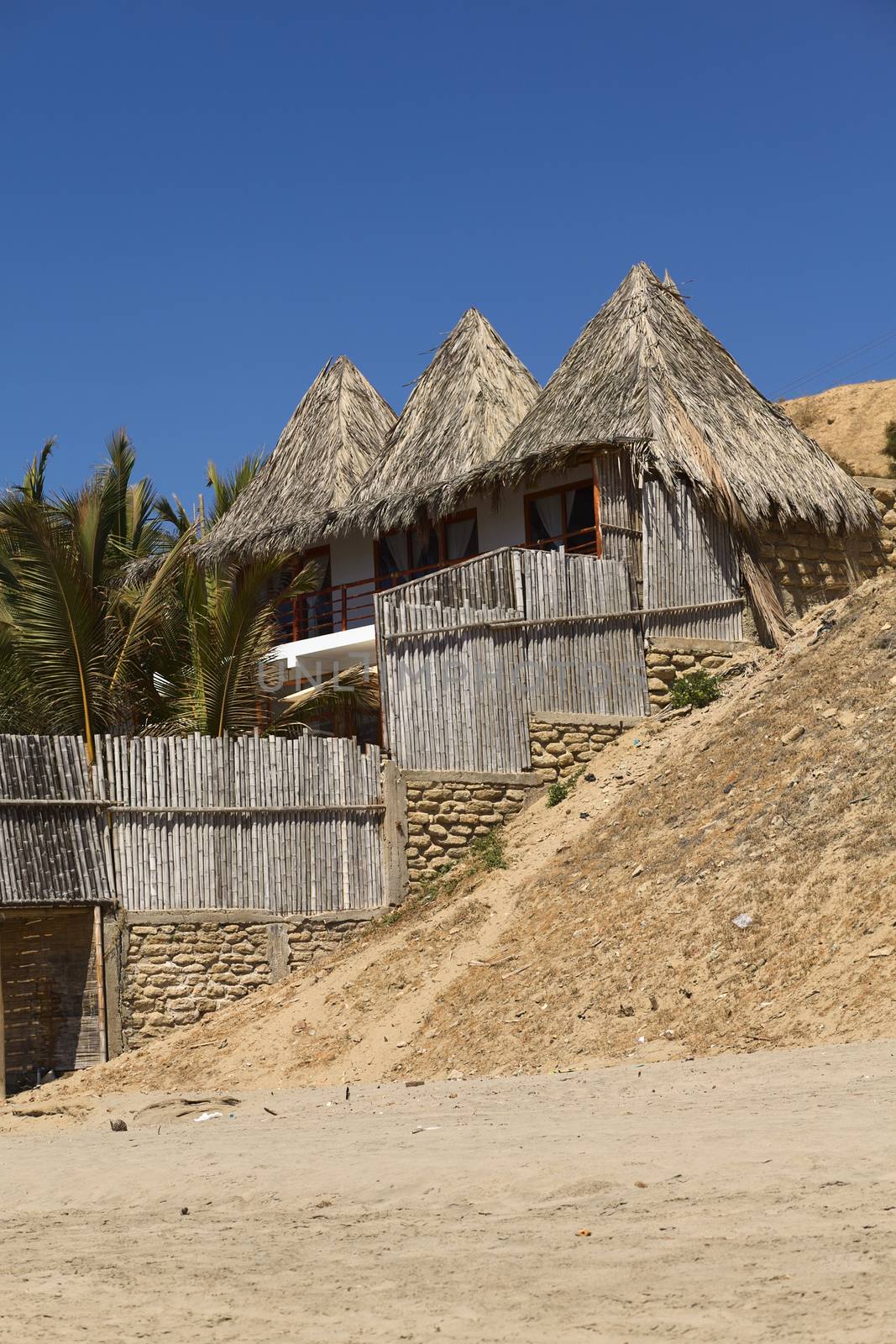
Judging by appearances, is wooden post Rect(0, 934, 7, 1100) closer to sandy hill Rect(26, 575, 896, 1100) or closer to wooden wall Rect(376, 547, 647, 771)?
sandy hill Rect(26, 575, 896, 1100)

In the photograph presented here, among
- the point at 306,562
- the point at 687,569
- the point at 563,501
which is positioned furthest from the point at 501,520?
the point at 306,562

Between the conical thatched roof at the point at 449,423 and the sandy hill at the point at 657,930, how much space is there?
5.07 meters

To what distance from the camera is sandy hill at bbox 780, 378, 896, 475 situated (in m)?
36.3

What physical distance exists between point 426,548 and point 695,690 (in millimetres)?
5177

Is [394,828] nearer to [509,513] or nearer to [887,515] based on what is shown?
[509,513]

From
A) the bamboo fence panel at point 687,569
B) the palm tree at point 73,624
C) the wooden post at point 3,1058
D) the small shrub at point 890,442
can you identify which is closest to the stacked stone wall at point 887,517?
the bamboo fence panel at point 687,569

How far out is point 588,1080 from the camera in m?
11.1

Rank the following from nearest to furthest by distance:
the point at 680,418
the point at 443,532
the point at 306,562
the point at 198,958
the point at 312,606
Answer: the point at 198,958
the point at 680,418
the point at 443,532
the point at 312,606
the point at 306,562

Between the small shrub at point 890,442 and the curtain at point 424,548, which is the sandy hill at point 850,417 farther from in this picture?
the curtain at point 424,548

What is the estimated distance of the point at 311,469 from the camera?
24.3 metres

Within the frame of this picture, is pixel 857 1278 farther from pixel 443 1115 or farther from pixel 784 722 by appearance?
pixel 784 722

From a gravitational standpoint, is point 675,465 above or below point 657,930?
above

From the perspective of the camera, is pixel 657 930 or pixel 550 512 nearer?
pixel 657 930

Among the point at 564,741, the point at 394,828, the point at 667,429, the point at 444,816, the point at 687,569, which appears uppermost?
the point at 667,429
